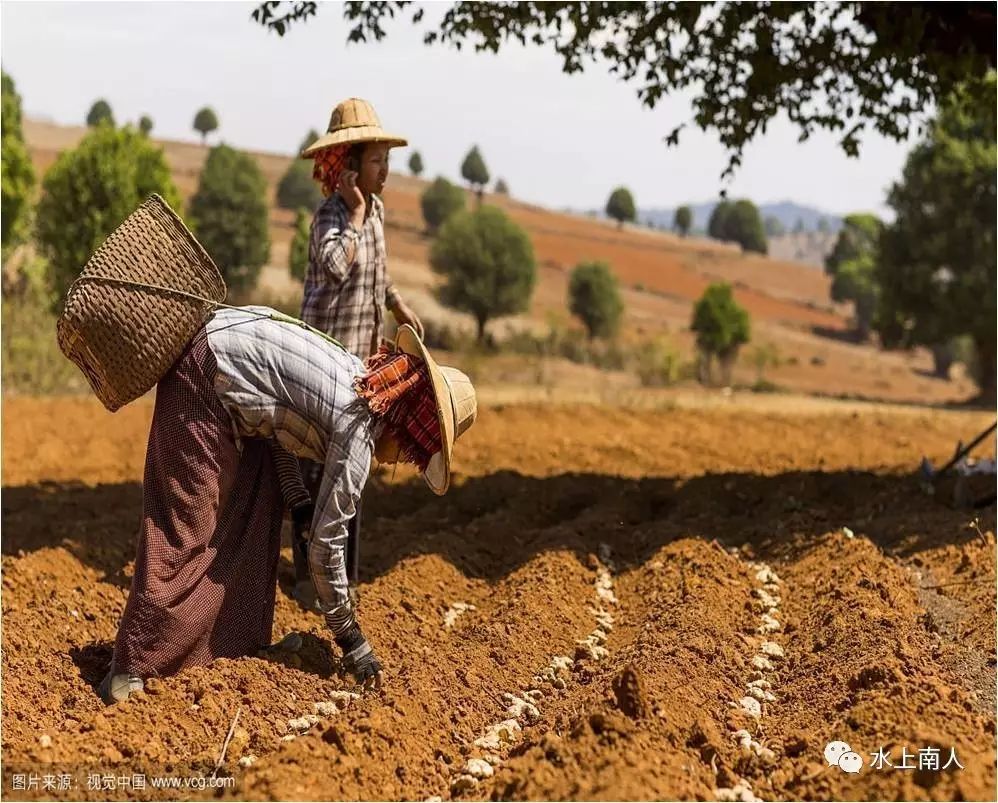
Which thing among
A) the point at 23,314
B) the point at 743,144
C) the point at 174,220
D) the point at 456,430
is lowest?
the point at 23,314

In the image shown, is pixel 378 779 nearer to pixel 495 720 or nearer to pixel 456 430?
pixel 495 720

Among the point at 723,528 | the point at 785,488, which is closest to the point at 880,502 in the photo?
the point at 785,488

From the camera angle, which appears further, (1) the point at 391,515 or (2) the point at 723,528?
(1) the point at 391,515

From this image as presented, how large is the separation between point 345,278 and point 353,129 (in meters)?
0.62

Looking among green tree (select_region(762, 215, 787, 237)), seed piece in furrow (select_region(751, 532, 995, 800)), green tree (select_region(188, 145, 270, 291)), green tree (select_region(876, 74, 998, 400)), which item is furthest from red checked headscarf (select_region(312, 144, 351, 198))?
green tree (select_region(762, 215, 787, 237))

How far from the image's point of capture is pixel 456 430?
4.15m

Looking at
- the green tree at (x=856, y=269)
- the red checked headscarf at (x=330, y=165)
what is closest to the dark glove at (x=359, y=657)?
the red checked headscarf at (x=330, y=165)

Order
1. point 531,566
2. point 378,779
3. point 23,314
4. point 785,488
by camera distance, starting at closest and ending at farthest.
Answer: point 378,779 < point 531,566 < point 785,488 < point 23,314

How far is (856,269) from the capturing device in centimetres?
5206

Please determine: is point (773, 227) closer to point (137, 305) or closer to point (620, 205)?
point (620, 205)

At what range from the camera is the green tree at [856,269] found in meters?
49.6

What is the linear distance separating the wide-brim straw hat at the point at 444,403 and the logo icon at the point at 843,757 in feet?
4.83

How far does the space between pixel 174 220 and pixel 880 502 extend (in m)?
5.15

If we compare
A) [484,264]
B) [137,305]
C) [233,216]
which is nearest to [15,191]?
[233,216]
